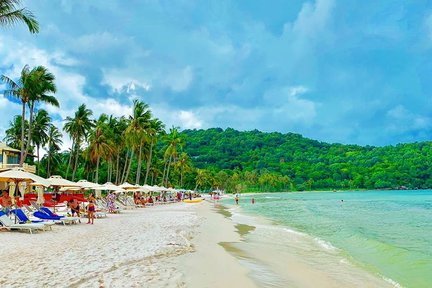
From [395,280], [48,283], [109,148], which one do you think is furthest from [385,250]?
[109,148]

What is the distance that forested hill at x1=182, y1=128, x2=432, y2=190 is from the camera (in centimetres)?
14588

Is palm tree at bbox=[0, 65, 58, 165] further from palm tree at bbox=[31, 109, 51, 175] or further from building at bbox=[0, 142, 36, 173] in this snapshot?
palm tree at bbox=[31, 109, 51, 175]

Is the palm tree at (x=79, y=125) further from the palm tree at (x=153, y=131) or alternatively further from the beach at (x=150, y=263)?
the beach at (x=150, y=263)

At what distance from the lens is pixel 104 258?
31.0ft

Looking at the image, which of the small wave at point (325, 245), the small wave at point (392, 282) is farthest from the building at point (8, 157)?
the small wave at point (392, 282)

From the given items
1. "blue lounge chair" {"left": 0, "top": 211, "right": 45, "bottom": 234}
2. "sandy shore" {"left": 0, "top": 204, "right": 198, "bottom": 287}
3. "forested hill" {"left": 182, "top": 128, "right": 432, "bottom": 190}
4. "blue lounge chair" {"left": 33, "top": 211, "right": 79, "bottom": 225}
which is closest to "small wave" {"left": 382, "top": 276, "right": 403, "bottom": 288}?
"sandy shore" {"left": 0, "top": 204, "right": 198, "bottom": 287}

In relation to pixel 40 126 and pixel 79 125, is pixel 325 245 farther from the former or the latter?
pixel 40 126

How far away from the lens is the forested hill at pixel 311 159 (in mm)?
145875

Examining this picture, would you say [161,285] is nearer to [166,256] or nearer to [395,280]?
[166,256]

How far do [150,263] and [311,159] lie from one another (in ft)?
555

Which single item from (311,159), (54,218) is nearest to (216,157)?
(311,159)

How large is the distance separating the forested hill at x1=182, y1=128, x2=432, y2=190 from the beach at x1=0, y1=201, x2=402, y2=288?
130362mm

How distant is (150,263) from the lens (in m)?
9.09

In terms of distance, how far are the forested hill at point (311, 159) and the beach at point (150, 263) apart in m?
130
